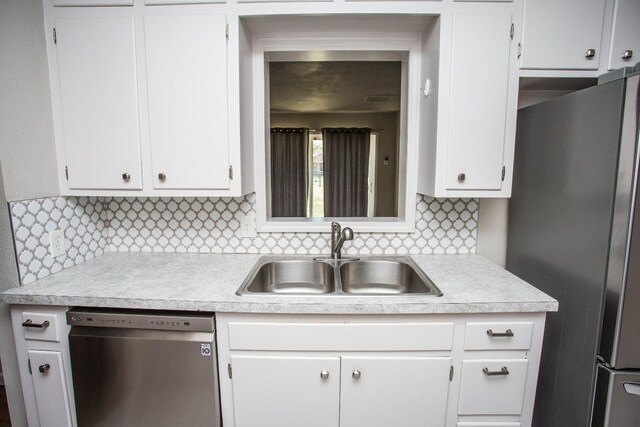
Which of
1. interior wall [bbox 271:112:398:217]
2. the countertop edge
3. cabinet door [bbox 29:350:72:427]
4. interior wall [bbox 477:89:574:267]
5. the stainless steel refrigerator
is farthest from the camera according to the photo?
interior wall [bbox 271:112:398:217]

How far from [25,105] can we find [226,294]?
119 cm

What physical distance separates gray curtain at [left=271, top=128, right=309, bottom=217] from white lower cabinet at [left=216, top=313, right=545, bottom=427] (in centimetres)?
444

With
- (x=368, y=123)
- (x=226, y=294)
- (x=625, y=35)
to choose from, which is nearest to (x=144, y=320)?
(x=226, y=294)

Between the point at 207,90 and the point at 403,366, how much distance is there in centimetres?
142

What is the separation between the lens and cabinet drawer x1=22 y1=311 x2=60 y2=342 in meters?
1.21

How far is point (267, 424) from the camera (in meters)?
1.21

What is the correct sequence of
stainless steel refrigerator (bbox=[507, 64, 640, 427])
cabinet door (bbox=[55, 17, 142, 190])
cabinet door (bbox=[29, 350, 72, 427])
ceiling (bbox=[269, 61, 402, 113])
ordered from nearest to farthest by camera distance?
stainless steel refrigerator (bbox=[507, 64, 640, 427]) < cabinet door (bbox=[29, 350, 72, 427]) < cabinet door (bbox=[55, 17, 142, 190]) < ceiling (bbox=[269, 61, 402, 113])

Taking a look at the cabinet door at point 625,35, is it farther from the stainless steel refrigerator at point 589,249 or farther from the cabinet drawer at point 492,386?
the cabinet drawer at point 492,386

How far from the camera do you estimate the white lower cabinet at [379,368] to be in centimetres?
116

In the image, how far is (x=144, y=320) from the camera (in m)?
1.16

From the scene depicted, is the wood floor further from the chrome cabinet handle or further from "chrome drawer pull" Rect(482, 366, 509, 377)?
"chrome drawer pull" Rect(482, 366, 509, 377)

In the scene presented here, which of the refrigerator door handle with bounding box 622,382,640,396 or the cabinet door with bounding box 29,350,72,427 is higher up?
the refrigerator door handle with bounding box 622,382,640,396

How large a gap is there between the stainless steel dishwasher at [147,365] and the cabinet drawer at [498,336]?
995 millimetres

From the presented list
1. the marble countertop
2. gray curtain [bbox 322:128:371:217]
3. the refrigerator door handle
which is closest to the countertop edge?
the marble countertop
